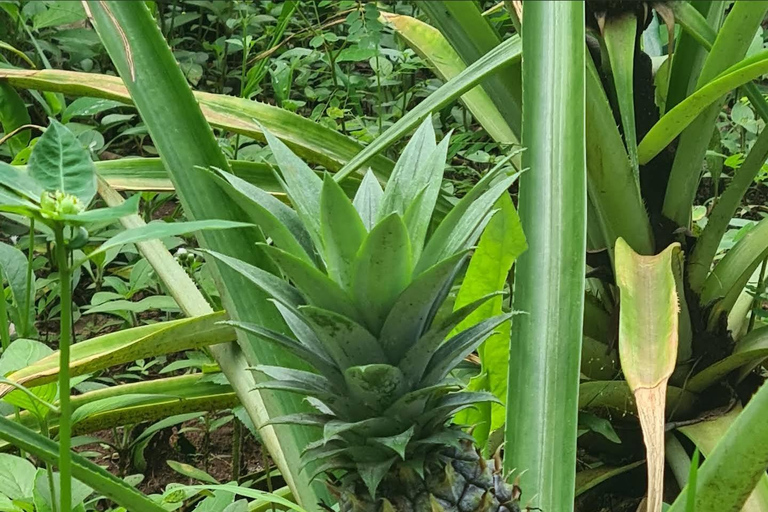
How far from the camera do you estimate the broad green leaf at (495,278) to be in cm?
60

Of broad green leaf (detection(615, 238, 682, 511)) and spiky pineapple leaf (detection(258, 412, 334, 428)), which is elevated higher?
spiky pineapple leaf (detection(258, 412, 334, 428))

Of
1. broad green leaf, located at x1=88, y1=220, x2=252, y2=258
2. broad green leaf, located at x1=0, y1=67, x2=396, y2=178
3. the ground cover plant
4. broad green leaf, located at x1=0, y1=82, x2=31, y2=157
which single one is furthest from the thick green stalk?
broad green leaf, located at x1=0, y1=82, x2=31, y2=157

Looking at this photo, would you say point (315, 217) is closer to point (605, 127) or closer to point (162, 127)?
point (162, 127)

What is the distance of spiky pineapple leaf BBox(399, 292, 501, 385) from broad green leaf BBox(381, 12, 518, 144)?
0.59 metres

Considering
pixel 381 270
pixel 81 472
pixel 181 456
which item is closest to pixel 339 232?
pixel 381 270

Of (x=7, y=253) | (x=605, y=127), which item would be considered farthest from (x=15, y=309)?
(x=605, y=127)

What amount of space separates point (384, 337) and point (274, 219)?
102 mm

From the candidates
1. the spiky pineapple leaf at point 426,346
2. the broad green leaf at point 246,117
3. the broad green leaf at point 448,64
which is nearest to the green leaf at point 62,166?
the spiky pineapple leaf at point 426,346

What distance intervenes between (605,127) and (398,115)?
0.91 meters

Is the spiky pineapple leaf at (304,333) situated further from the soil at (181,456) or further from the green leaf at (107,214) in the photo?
the soil at (181,456)

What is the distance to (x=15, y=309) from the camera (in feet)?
3.19

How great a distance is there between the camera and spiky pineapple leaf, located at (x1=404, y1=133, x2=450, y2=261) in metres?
0.49

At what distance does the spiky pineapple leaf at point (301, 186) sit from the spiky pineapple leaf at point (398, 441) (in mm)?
130

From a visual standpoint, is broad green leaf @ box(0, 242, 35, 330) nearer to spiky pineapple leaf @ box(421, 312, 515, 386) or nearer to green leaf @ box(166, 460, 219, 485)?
green leaf @ box(166, 460, 219, 485)
